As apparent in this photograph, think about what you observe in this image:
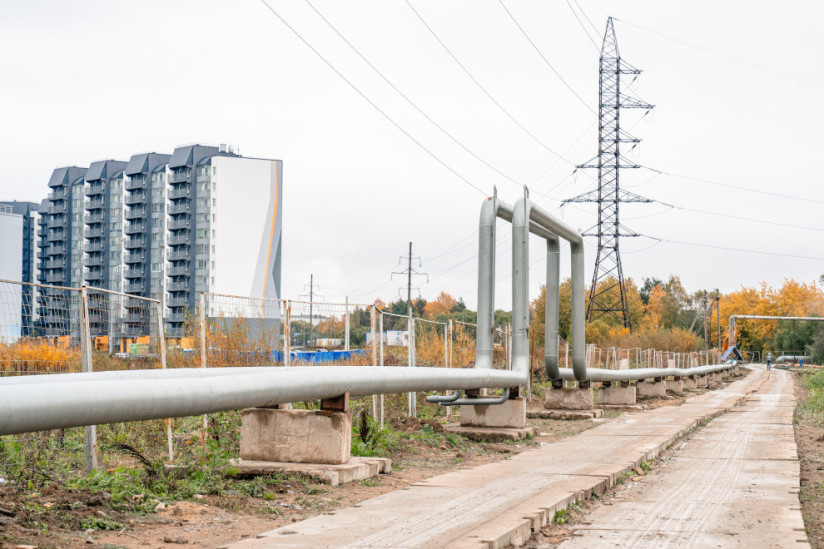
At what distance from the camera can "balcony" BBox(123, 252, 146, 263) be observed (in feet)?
338

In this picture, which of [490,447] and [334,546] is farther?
[490,447]

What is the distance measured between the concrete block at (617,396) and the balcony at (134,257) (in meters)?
88.6

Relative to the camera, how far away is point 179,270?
9938 centimetres

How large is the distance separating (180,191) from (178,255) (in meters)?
7.43

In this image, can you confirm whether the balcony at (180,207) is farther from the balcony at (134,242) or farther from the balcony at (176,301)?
the balcony at (176,301)

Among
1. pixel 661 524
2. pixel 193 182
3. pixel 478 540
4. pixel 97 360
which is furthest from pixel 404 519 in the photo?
pixel 193 182

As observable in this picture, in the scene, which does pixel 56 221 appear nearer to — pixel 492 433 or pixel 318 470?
pixel 492 433

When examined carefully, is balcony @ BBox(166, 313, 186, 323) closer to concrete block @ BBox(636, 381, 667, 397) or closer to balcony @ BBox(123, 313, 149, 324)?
concrete block @ BBox(636, 381, 667, 397)

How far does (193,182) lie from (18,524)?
95.1 meters

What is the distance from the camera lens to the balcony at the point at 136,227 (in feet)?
337

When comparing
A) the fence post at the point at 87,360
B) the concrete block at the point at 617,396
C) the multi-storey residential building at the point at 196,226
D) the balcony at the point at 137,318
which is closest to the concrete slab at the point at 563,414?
the concrete block at the point at 617,396

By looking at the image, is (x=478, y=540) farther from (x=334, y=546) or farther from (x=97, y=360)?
(x=97, y=360)

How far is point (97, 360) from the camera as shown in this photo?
935 cm

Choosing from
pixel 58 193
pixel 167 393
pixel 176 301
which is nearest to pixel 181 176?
pixel 176 301
